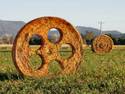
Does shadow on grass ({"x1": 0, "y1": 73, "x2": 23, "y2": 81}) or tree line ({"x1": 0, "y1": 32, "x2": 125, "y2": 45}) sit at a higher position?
shadow on grass ({"x1": 0, "y1": 73, "x2": 23, "y2": 81})

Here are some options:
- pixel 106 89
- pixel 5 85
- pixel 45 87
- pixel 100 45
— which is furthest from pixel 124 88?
pixel 100 45

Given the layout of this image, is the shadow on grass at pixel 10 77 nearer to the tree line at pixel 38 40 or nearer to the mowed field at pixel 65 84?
the mowed field at pixel 65 84

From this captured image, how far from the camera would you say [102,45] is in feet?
153

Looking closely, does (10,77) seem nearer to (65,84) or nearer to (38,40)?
(65,84)

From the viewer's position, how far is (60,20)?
679 inches

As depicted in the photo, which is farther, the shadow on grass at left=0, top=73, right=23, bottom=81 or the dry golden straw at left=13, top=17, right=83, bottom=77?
the dry golden straw at left=13, top=17, right=83, bottom=77

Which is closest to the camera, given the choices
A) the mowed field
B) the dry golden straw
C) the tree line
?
the mowed field

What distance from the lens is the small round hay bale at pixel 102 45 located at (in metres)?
45.4

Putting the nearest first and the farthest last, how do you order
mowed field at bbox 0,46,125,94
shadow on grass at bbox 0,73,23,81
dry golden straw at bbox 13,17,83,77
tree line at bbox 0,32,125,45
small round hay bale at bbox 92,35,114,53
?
mowed field at bbox 0,46,125,94
shadow on grass at bbox 0,73,23,81
dry golden straw at bbox 13,17,83,77
small round hay bale at bbox 92,35,114,53
tree line at bbox 0,32,125,45

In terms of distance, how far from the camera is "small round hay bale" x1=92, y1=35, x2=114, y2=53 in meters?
45.4

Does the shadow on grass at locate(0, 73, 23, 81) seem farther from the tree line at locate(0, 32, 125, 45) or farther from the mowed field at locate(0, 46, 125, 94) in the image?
the tree line at locate(0, 32, 125, 45)

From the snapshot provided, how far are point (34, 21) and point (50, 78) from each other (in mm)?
2303

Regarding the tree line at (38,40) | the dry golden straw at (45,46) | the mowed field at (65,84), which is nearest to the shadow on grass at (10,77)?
the mowed field at (65,84)

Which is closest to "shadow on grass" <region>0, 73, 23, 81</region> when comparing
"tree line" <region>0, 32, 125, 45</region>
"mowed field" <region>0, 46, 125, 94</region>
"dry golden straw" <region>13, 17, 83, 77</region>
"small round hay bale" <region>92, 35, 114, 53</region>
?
"mowed field" <region>0, 46, 125, 94</region>
